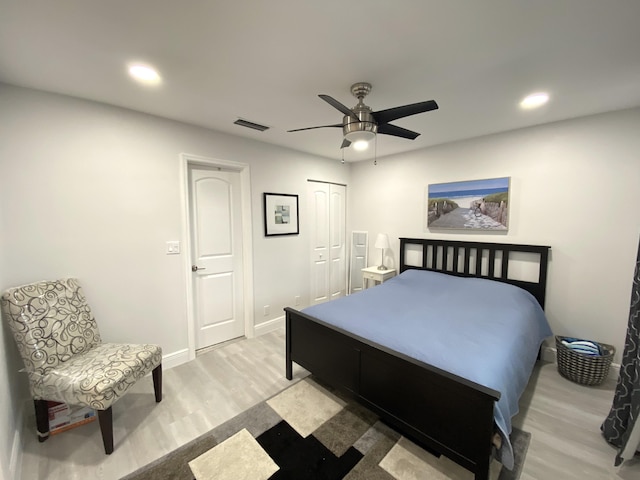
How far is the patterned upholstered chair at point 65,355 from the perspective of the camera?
1.63 meters

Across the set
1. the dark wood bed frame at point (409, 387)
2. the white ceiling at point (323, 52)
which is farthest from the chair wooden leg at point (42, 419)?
the white ceiling at point (323, 52)

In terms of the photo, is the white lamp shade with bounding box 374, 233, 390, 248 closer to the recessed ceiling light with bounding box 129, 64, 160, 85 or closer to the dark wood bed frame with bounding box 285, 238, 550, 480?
the dark wood bed frame with bounding box 285, 238, 550, 480

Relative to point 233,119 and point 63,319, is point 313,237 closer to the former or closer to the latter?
point 233,119

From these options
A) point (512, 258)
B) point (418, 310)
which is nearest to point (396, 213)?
point (512, 258)

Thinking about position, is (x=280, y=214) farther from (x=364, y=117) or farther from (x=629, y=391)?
(x=629, y=391)

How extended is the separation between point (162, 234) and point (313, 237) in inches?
80.3

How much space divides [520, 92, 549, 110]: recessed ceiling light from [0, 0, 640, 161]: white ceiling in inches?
3.1

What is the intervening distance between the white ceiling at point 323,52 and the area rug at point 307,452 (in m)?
2.43

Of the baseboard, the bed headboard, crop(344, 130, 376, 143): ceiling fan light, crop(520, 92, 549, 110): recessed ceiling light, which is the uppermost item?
crop(520, 92, 549, 110): recessed ceiling light

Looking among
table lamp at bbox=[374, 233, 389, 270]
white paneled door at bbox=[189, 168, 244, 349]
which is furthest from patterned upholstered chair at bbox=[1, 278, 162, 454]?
table lamp at bbox=[374, 233, 389, 270]

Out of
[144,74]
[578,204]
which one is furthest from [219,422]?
[578,204]

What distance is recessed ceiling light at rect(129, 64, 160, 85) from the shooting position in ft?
5.48

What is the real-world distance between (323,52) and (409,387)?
2.07 meters

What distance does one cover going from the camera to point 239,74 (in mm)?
1755
